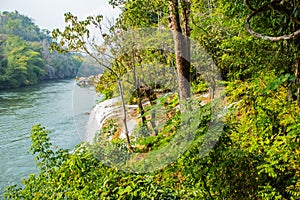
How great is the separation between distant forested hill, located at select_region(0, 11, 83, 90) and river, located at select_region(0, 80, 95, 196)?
5.23 meters

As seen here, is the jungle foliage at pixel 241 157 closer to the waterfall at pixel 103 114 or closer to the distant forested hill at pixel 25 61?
the waterfall at pixel 103 114

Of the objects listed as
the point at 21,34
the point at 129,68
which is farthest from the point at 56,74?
the point at 129,68

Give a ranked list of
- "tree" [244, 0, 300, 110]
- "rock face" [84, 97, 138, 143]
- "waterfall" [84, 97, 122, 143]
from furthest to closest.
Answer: "waterfall" [84, 97, 122, 143] → "rock face" [84, 97, 138, 143] → "tree" [244, 0, 300, 110]

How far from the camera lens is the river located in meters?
5.63

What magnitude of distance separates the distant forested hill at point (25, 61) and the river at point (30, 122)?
5228mm

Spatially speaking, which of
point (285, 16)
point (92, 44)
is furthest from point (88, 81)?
point (285, 16)

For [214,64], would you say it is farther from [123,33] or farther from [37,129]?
[37,129]

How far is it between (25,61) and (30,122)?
15.1m

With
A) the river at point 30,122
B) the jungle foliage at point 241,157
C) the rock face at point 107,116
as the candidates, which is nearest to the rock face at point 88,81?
the river at point 30,122

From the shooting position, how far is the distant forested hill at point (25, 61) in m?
20.6

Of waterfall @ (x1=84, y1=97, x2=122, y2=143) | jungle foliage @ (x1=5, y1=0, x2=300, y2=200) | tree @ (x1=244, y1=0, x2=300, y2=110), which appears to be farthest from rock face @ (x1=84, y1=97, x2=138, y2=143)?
tree @ (x1=244, y1=0, x2=300, y2=110)

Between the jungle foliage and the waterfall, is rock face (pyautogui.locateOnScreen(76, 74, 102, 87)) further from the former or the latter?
the jungle foliage

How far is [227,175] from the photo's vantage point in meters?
1.68

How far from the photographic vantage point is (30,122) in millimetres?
9805
